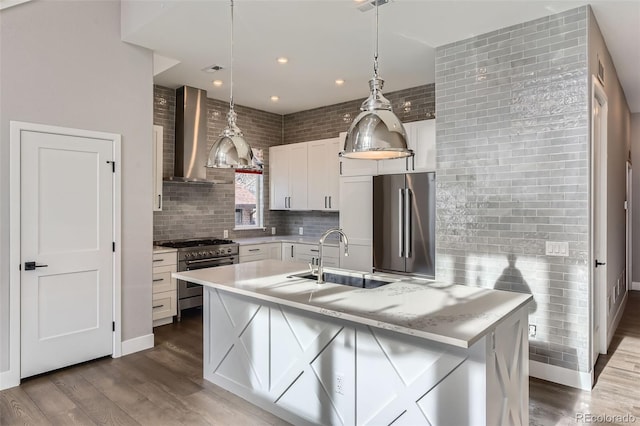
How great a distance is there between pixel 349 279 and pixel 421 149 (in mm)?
2199

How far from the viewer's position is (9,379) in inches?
128

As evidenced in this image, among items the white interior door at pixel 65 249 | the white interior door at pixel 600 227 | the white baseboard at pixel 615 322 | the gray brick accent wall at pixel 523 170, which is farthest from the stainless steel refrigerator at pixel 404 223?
the white interior door at pixel 65 249

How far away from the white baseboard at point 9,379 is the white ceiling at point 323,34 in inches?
120

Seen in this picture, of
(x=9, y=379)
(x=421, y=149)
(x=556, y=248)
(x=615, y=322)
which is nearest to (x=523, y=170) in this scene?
(x=556, y=248)

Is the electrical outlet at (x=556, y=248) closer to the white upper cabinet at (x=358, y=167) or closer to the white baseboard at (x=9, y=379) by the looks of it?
the white upper cabinet at (x=358, y=167)

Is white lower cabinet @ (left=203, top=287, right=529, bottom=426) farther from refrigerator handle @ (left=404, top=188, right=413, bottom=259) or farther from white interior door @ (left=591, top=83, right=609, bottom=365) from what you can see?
refrigerator handle @ (left=404, top=188, right=413, bottom=259)

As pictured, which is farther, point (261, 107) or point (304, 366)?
point (261, 107)

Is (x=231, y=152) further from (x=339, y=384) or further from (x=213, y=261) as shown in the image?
(x=213, y=261)

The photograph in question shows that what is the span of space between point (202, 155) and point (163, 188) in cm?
68

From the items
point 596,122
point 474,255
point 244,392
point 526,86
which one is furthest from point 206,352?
point 596,122

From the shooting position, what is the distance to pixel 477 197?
372 centimetres

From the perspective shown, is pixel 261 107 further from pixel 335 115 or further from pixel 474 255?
pixel 474 255

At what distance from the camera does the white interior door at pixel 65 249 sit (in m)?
3.37

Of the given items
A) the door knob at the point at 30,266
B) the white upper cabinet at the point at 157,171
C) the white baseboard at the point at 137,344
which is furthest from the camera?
the white upper cabinet at the point at 157,171
